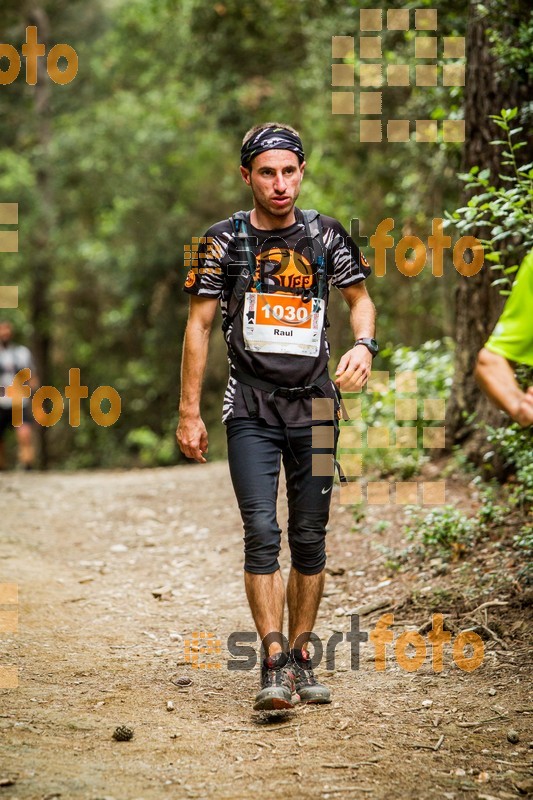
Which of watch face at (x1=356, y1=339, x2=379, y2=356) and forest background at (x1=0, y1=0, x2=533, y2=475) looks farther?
forest background at (x1=0, y1=0, x2=533, y2=475)

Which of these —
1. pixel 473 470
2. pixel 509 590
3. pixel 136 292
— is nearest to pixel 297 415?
pixel 509 590

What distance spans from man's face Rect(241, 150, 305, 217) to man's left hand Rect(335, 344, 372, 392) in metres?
0.73

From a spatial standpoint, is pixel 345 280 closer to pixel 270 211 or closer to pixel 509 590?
pixel 270 211

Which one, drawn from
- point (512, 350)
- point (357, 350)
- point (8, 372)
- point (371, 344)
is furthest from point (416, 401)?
point (8, 372)

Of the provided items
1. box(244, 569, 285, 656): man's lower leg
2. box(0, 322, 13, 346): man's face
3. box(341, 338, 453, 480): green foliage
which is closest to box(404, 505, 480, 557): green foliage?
→ box(341, 338, 453, 480): green foliage

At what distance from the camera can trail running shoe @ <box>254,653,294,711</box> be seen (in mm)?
3920

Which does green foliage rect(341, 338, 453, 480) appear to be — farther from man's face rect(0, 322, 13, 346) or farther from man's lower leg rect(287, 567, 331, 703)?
man's face rect(0, 322, 13, 346)

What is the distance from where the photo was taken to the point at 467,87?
23.0ft

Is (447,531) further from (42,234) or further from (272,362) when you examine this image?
(42,234)

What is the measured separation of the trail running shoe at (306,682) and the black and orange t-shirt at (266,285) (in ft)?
3.55

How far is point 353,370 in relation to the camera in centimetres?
404

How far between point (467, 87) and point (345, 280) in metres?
3.37

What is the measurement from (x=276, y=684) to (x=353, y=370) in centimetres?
138

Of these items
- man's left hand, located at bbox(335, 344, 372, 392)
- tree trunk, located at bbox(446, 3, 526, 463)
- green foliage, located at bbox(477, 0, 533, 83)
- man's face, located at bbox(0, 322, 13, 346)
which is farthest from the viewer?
man's face, located at bbox(0, 322, 13, 346)
